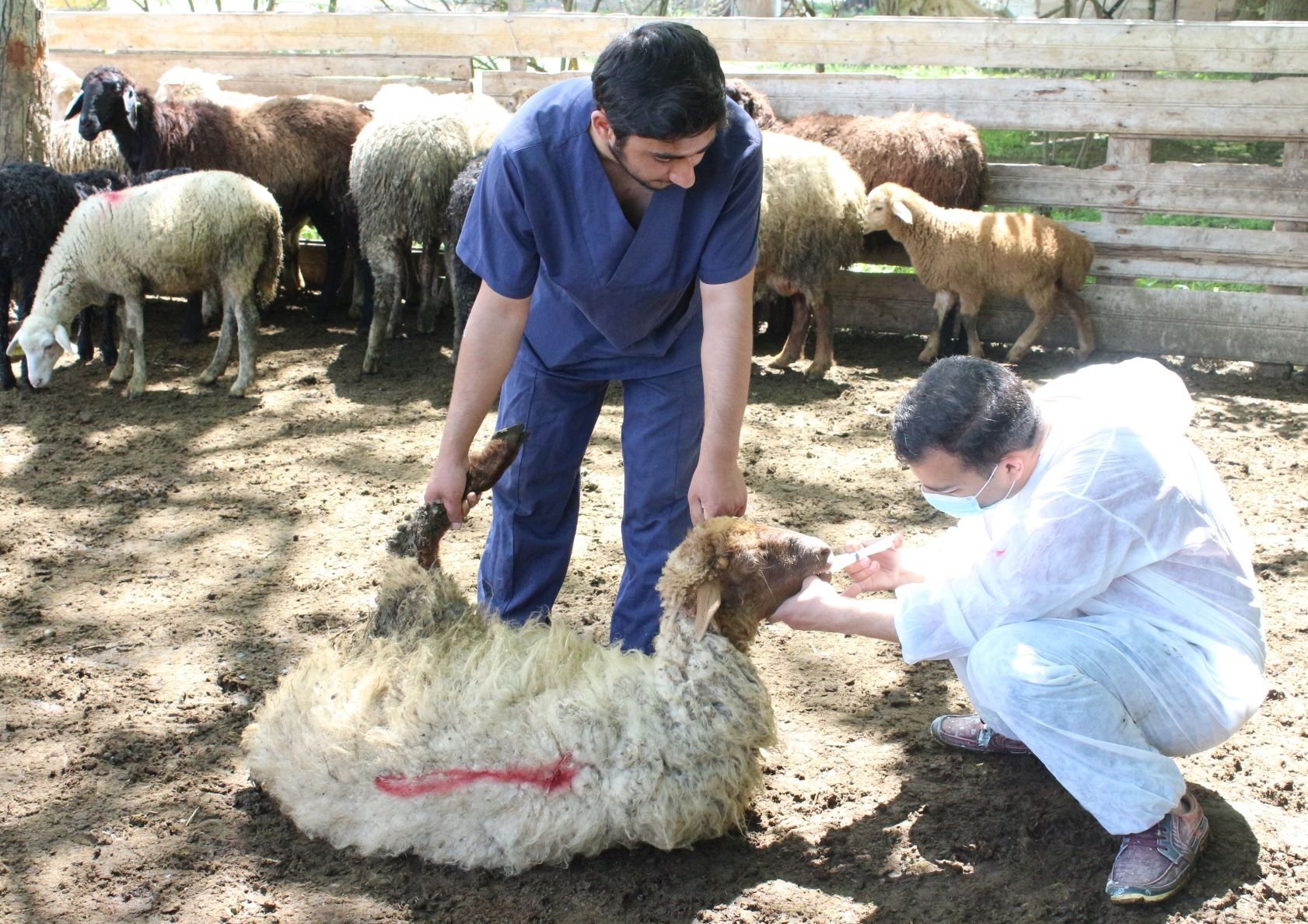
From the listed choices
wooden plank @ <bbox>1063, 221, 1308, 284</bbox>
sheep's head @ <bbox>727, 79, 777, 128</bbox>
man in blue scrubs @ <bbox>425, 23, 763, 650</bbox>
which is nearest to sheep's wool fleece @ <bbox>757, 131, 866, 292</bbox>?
sheep's head @ <bbox>727, 79, 777, 128</bbox>

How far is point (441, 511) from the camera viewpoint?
316 cm

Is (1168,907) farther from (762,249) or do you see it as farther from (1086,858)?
(762,249)

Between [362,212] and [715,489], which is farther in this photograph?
[362,212]

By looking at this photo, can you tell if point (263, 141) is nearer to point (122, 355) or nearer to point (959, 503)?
point (122, 355)

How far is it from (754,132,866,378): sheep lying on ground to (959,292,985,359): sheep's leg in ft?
2.79

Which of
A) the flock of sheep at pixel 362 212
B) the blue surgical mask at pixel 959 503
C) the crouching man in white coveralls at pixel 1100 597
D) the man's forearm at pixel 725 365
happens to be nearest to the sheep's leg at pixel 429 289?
the flock of sheep at pixel 362 212

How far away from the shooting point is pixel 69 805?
3.02 meters

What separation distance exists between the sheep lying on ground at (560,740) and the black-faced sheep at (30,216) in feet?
17.2

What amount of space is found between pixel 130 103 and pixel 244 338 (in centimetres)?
204

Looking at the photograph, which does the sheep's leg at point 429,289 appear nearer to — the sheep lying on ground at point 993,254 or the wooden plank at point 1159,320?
the wooden plank at point 1159,320

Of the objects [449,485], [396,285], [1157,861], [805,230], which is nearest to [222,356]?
[396,285]

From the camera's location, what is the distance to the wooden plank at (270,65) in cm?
877

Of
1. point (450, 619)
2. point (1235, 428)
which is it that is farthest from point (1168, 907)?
point (1235, 428)

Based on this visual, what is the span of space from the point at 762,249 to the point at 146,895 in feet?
18.1
